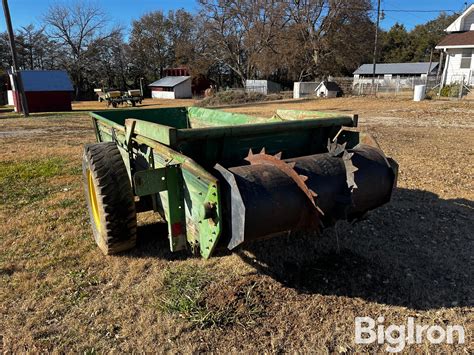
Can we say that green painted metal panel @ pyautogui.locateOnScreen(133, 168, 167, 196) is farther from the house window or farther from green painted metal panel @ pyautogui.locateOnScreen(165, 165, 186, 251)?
the house window

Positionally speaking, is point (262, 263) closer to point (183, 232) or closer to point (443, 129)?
point (183, 232)

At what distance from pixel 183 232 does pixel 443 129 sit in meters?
10.7

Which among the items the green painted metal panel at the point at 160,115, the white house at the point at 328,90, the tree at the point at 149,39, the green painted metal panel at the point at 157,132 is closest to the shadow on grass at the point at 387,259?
the green painted metal panel at the point at 157,132

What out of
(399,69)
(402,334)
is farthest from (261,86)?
(402,334)

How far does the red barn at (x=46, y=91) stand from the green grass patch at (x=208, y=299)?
26.9m

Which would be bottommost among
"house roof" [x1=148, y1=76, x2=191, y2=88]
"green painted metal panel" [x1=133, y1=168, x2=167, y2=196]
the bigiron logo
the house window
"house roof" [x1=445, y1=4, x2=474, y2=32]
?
the bigiron logo

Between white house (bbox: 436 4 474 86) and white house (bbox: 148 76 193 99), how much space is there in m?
28.7

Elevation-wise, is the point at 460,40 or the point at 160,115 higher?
the point at 460,40

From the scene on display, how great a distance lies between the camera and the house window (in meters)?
24.9

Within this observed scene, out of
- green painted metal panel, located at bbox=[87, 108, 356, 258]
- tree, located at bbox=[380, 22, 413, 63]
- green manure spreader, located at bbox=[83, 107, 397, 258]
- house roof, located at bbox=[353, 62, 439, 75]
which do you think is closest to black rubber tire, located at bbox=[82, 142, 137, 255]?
green manure spreader, located at bbox=[83, 107, 397, 258]

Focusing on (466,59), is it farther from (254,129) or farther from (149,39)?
(149,39)

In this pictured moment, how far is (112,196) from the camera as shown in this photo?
2.97 metres

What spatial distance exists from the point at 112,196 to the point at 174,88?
4409cm

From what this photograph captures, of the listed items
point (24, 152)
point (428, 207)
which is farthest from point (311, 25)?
point (428, 207)
